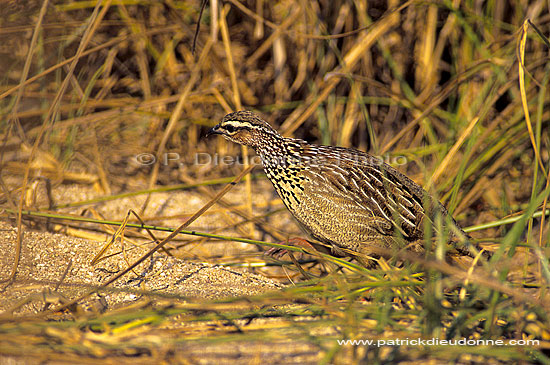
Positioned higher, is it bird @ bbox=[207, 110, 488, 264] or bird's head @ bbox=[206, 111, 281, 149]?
bird's head @ bbox=[206, 111, 281, 149]

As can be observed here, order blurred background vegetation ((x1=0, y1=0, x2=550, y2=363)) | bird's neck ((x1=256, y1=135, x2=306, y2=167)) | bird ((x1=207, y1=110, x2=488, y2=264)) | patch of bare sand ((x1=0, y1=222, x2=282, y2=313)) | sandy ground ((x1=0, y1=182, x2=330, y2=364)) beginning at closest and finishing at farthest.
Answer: sandy ground ((x1=0, y1=182, x2=330, y2=364)) < patch of bare sand ((x1=0, y1=222, x2=282, y2=313)) < bird ((x1=207, y1=110, x2=488, y2=264)) < bird's neck ((x1=256, y1=135, x2=306, y2=167)) < blurred background vegetation ((x1=0, y1=0, x2=550, y2=363))

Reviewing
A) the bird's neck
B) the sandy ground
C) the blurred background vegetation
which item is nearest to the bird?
the bird's neck

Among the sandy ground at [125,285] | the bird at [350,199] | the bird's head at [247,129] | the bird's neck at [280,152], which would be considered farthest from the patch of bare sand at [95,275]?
the bird's head at [247,129]

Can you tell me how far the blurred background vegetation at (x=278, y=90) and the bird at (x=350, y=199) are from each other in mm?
645

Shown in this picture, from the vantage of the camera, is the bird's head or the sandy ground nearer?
the sandy ground

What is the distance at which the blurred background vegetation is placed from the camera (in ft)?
14.2

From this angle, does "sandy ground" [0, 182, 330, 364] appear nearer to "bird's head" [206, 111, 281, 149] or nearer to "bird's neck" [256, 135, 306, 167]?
"bird's neck" [256, 135, 306, 167]

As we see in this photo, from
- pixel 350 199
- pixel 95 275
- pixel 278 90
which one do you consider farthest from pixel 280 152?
pixel 278 90

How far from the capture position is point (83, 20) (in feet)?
17.1

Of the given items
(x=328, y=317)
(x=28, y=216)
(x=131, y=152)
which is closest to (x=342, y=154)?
(x=328, y=317)

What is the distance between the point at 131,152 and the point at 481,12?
3755mm

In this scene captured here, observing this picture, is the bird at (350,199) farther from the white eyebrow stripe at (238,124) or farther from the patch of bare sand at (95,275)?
the patch of bare sand at (95,275)

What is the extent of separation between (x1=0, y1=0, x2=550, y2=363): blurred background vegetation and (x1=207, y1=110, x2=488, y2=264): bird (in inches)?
25.4

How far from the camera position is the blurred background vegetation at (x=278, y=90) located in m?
4.33
